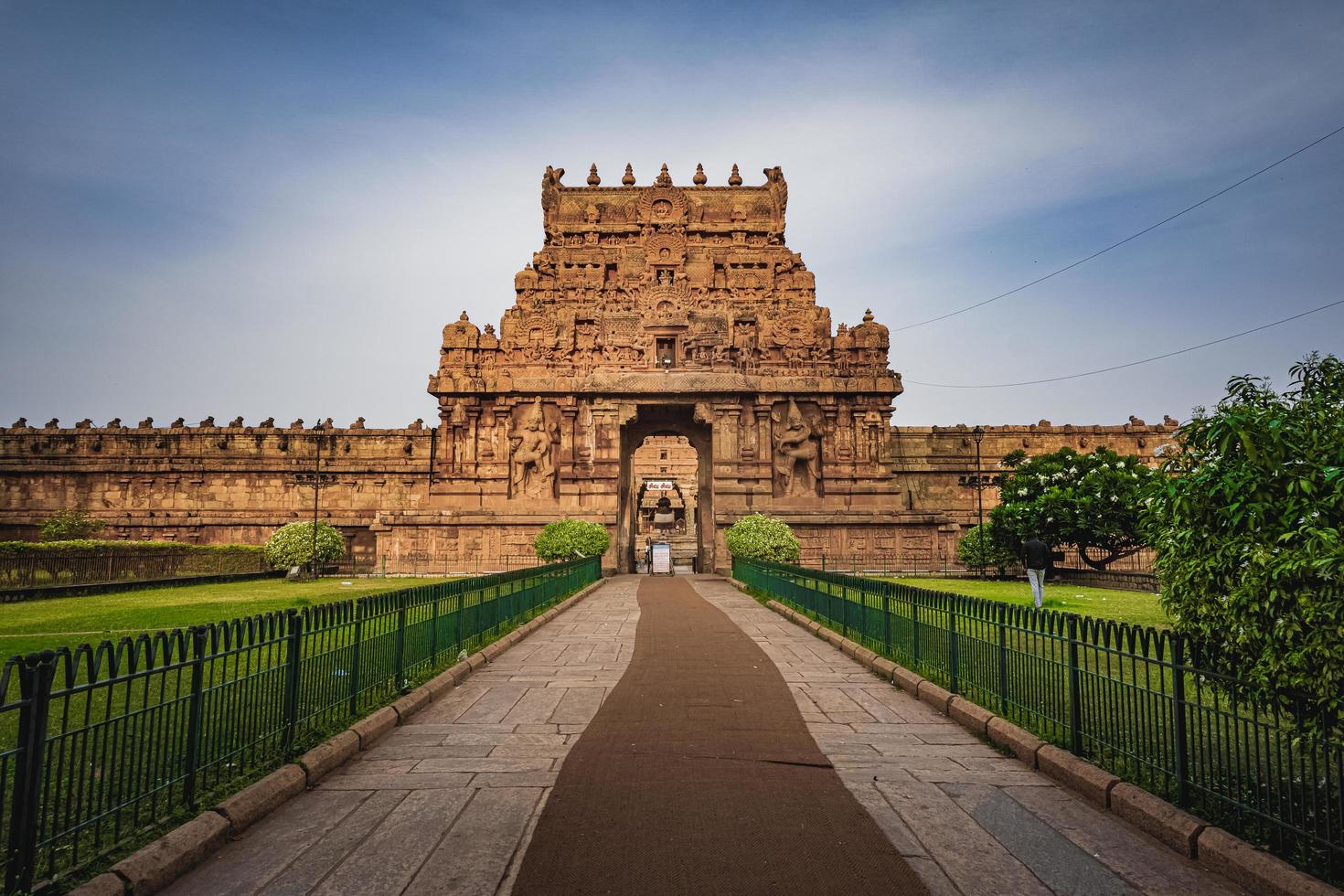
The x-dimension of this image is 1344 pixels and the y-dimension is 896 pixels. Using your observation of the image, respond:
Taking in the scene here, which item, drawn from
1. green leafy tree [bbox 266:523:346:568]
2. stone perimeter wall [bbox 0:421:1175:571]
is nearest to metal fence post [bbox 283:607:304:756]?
green leafy tree [bbox 266:523:346:568]

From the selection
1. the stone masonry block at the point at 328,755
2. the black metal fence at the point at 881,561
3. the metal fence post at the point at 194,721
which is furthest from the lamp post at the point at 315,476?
the metal fence post at the point at 194,721

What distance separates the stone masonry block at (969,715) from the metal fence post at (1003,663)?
178 mm

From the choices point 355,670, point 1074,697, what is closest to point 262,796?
point 355,670

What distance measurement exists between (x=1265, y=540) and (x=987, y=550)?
23.6 m

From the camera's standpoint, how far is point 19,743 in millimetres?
3838

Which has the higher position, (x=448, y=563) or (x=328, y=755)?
(x=448, y=563)

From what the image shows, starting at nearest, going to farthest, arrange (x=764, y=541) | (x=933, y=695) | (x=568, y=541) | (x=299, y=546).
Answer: (x=933, y=695) < (x=764, y=541) < (x=568, y=541) < (x=299, y=546)

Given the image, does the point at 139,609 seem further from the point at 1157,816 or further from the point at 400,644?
the point at 1157,816

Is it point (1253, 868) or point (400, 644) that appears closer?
point (1253, 868)

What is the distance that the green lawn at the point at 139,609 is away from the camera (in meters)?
12.5

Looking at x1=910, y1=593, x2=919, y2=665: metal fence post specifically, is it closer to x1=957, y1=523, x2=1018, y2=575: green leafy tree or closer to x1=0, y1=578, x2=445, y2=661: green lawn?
x1=0, y1=578, x2=445, y2=661: green lawn

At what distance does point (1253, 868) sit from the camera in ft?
13.9

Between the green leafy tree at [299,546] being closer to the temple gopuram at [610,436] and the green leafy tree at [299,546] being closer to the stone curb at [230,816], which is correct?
the temple gopuram at [610,436]

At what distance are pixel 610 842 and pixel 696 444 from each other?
3136cm
